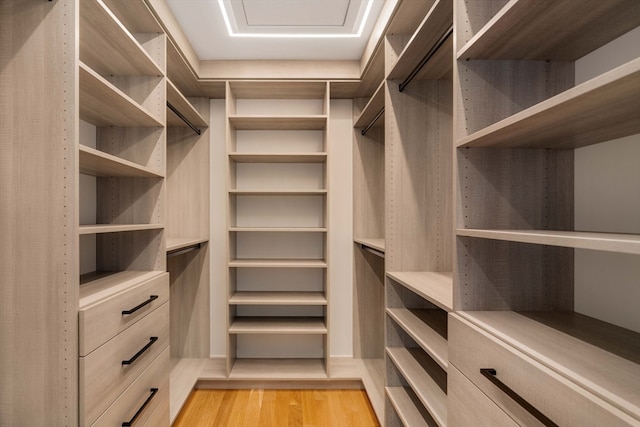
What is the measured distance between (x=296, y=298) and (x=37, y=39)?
204 centimetres

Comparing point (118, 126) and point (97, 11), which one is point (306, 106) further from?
point (97, 11)

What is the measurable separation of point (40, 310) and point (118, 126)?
3.64ft

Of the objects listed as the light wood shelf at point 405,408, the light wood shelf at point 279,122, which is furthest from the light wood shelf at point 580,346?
the light wood shelf at point 279,122

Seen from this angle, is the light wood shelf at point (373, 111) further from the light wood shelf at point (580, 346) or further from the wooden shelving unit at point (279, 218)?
the light wood shelf at point (580, 346)

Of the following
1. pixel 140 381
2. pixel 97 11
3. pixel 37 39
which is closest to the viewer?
pixel 37 39

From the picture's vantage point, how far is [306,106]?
9.41 ft

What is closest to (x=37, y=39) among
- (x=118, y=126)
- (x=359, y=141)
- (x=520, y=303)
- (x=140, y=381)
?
(x=118, y=126)

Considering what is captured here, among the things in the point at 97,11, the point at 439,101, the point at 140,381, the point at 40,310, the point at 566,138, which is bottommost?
the point at 140,381

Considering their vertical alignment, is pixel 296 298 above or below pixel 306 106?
below

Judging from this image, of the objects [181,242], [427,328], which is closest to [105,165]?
[181,242]

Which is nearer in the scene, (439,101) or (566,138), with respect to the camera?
(566,138)

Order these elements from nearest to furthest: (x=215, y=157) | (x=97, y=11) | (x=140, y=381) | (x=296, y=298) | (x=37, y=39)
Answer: (x=37, y=39)
(x=97, y=11)
(x=140, y=381)
(x=296, y=298)
(x=215, y=157)

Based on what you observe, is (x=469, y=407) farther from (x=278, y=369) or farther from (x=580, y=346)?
(x=278, y=369)

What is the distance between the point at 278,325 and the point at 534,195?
2008mm
